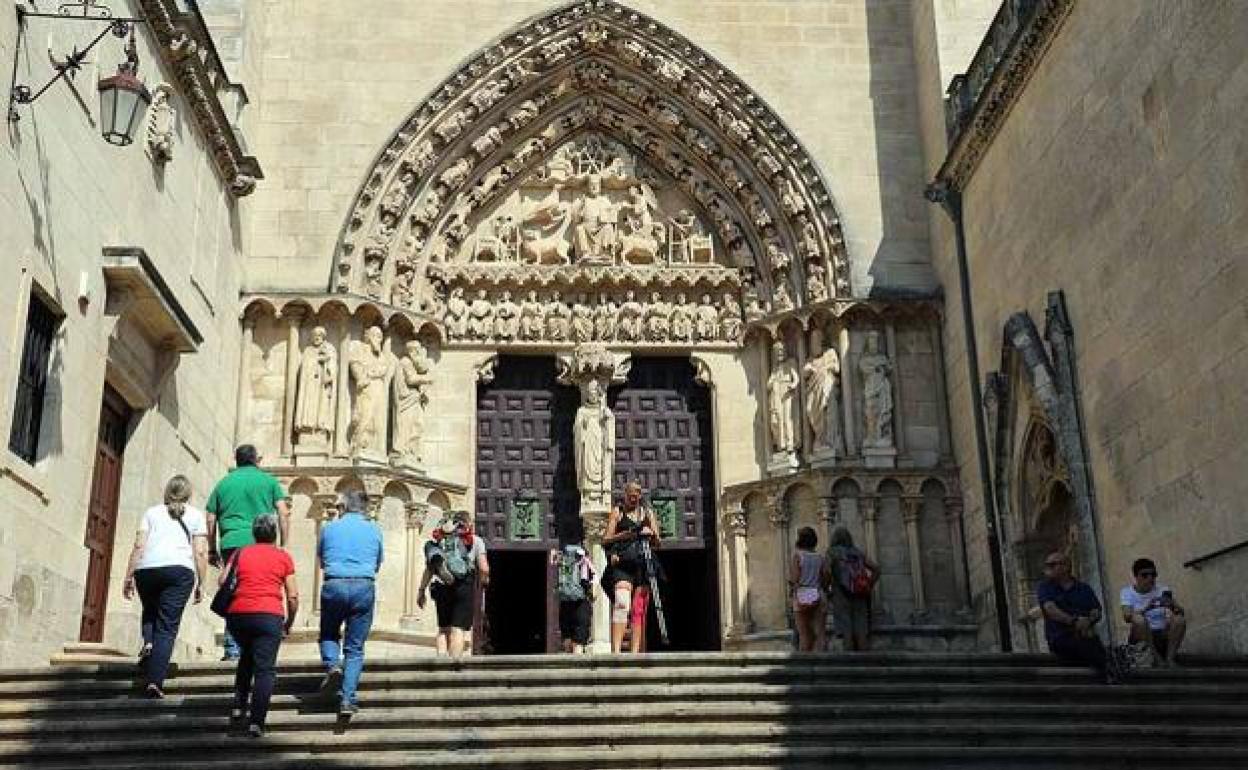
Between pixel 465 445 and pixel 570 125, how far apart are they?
4.21 m

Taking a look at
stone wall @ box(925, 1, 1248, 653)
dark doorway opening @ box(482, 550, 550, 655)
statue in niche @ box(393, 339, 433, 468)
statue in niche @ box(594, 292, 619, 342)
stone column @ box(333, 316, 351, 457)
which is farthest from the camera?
dark doorway opening @ box(482, 550, 550, 655)

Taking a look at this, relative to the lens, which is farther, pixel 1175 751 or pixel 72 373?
pixel 72 373

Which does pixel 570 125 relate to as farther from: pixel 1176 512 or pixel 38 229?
pixel 1176 512

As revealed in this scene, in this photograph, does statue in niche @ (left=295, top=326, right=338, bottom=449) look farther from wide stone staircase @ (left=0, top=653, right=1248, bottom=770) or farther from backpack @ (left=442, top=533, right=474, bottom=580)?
wide stone staircase @ (left=0, top=653, right=1248, bottom=770)

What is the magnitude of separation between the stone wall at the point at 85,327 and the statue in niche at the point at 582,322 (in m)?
4.00

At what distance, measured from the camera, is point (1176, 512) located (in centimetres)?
890

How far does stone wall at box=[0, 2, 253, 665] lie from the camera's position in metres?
8.37

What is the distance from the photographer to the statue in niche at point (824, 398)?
1405 cm

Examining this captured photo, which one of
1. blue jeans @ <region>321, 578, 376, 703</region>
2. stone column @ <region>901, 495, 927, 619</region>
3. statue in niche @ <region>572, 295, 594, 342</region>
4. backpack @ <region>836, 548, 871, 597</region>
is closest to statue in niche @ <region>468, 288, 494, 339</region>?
statue in niche @ <region>572, 295, 594, 342</region>

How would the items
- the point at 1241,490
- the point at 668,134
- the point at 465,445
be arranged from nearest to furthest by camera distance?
the point at 1241,490, the point at 465,445, the point at 668,134

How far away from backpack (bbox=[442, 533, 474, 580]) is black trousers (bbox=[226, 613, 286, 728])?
244cm

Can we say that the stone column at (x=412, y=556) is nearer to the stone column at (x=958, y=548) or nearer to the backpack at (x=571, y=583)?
the backpack at (x=571, y=583)

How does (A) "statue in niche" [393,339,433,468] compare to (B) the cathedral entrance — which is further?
(B) the cathedral entrance

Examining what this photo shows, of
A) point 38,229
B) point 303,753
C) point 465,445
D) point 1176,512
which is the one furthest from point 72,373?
point 1176,512
